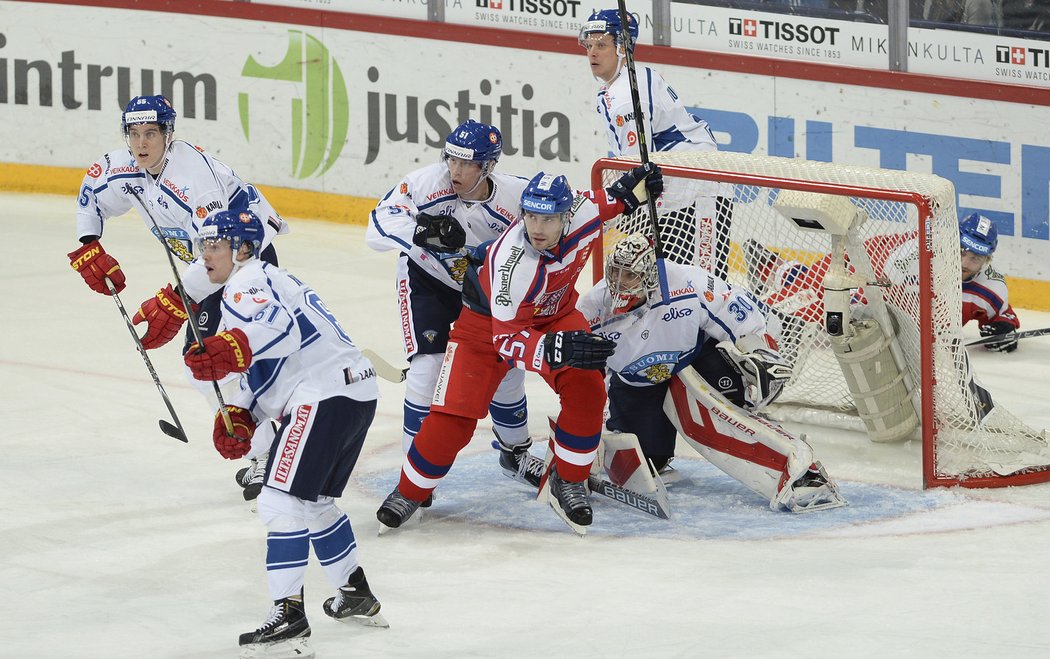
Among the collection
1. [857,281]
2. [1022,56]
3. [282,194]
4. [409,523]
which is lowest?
[409,523]

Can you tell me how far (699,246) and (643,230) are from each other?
220mm

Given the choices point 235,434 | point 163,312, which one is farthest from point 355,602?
point 163,312

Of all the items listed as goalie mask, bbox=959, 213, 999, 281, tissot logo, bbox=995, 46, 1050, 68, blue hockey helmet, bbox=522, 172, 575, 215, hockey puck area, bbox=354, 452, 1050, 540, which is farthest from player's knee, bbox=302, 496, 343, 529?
tissot logo, bbox=995, 46, 1050, 68

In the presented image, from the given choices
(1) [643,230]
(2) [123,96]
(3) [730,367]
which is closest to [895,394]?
(3) [730,367]

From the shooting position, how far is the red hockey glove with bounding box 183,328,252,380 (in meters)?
4.16

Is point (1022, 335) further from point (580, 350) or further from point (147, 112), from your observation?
point (147, 112)

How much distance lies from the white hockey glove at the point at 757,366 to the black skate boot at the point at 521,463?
2.41 feet

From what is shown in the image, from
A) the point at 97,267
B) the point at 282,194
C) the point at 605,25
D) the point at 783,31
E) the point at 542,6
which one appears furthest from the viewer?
the point at 282,194

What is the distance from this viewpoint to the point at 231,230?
4.33 m

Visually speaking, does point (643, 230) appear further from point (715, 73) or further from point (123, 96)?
point (123, 96)

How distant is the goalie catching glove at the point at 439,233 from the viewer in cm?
542

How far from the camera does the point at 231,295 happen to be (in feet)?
13.9

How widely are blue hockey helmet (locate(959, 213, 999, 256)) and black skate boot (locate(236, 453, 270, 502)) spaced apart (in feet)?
10.4

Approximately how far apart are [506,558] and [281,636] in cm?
102
